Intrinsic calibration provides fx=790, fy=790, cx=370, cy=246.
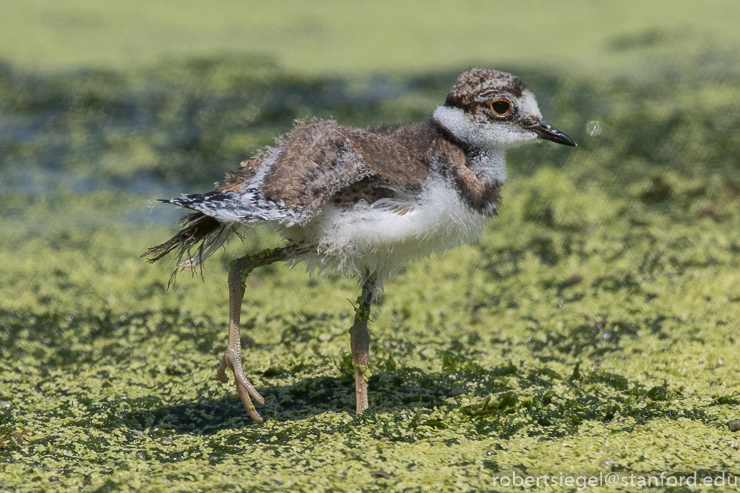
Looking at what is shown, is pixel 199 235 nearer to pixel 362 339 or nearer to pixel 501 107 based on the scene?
pixel 362 339

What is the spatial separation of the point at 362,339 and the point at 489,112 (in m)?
1.02

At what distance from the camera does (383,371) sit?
3545 mm

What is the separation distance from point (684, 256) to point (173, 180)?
3652mm

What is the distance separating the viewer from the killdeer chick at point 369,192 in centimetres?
276

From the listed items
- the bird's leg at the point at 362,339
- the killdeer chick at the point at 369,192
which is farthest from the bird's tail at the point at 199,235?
the bird's leg at the point at 362,339

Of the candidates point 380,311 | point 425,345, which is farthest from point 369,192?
point 380,311

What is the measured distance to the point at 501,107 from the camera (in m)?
3.01

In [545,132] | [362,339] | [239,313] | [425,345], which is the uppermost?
[545,132]

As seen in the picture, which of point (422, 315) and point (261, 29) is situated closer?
point (422, 315)

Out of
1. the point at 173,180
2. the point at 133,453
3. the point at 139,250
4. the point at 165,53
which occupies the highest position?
the point at 165,53

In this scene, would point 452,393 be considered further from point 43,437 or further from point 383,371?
point 43,437

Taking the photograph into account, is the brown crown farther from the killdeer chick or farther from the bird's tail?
the bird's tail

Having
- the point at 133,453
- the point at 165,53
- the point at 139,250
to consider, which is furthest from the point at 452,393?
the point at 165,53

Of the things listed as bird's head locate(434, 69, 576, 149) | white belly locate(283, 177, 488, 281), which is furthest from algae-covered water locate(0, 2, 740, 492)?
bird's head locate(434, 69, 576, 149)
